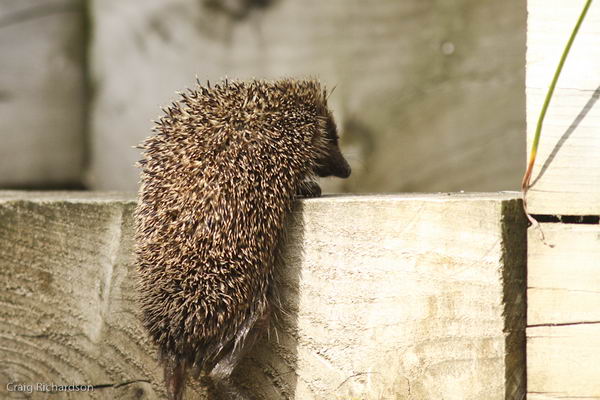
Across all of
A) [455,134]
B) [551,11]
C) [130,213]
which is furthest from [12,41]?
[551,11]

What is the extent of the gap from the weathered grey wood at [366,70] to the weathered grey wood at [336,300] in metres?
2.39

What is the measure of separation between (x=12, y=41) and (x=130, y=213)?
2.74 m

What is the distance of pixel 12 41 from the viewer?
17.1ft

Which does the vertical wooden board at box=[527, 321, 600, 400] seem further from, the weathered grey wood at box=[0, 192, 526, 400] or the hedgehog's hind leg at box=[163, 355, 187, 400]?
the hedgehog's hind leg at box=[163, 355, 187, 400]

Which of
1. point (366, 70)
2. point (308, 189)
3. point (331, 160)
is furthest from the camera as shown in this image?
A: point (366, 70)

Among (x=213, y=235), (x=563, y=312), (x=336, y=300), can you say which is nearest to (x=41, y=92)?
(x=213, y=235)

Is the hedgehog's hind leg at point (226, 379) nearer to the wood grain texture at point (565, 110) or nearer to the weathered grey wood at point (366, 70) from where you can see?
the wood grain texture at point (565, 110)

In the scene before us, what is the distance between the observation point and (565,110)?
233cm

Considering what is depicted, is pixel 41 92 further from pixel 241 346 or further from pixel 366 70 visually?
pixel 241 346

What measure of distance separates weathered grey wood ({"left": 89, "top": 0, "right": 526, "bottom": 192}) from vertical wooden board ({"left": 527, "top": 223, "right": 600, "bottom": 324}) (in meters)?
2.92

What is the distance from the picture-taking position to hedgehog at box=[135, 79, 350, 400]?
259cm

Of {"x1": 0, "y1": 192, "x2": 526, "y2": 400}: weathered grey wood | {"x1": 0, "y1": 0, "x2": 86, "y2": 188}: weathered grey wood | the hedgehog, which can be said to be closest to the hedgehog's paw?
the hedgehog

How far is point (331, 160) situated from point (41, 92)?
261cm

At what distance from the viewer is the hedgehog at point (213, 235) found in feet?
8.51
